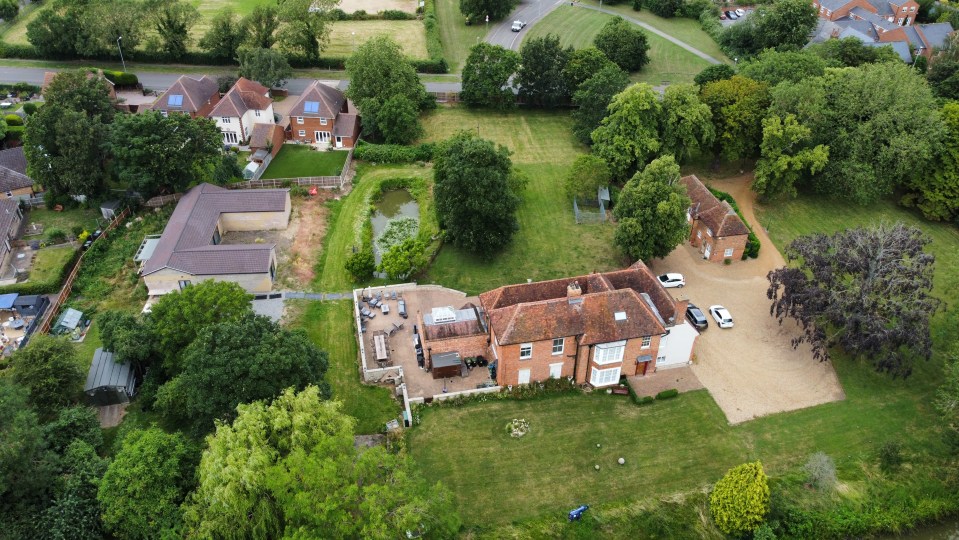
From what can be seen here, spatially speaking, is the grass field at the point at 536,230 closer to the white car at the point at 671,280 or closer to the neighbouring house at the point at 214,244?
the white car at the point at 671,280

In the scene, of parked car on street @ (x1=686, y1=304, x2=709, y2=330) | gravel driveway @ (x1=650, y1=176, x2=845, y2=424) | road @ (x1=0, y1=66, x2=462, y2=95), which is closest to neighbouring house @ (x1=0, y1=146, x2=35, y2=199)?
road @ (x1=0, y1=66, x2=462, y2=95)

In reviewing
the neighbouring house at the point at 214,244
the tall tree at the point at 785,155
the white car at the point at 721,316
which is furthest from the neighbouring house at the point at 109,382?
the tall tree at the point at 785,155

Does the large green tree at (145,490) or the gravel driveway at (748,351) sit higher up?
the gravel driveway at (748,351)

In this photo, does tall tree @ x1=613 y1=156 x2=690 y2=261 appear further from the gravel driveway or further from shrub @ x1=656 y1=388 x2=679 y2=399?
shrub @ x1=656 y1=388 x2=679 y2=399

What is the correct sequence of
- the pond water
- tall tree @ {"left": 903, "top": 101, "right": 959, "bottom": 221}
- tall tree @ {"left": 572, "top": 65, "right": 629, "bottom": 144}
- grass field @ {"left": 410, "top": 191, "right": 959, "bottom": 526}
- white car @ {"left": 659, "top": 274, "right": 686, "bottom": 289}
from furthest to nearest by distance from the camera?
tall tree @ {"left": 572, "top": 65, "right": 629, "bottom": 144} < the pond water < tall tree @ {"left": 903, "top": 101, "right": 959, "bottom": 221} < white car @ {"left": 659, "top": 274, "right": 686, "bottom": 289} < grass field @ {"left": 410, "top": 191, "right": 959, "bottom": 526}

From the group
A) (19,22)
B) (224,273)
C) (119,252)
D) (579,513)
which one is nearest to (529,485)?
(579,513)

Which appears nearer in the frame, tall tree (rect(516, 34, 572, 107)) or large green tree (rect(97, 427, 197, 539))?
large green tree (rect(97, 427, 197, 539))
